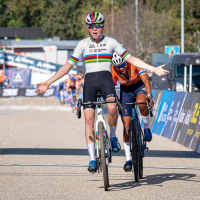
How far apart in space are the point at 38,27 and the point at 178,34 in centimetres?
5500

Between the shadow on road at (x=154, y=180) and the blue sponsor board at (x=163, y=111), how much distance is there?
19.2 ft

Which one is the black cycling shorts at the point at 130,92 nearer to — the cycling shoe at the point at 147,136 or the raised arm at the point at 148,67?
the cycling shoe at the point at 147,136

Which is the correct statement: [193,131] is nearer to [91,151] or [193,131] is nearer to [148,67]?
[148,67]

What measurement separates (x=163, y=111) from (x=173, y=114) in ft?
3.86

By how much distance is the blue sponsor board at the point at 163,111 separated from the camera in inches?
523

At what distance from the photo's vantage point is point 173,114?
12.5 metres

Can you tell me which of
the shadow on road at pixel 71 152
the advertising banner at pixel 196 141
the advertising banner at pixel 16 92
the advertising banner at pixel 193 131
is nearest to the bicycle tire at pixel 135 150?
the shadow on road at pixel 71 152

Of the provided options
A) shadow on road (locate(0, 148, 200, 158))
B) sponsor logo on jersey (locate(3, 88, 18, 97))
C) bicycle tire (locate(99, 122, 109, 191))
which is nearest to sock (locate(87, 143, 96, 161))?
bicycle tire (locate(99, 122, 109, 191))

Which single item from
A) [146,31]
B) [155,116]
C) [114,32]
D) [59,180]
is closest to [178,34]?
[146,31]

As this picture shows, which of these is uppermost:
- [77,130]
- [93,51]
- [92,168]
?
[93,51]

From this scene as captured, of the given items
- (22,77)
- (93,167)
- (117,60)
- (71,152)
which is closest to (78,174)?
(93,167)

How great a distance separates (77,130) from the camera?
14789 mm

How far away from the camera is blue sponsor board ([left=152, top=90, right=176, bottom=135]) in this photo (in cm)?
1329

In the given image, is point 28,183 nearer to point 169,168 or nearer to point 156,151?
point 169,168
